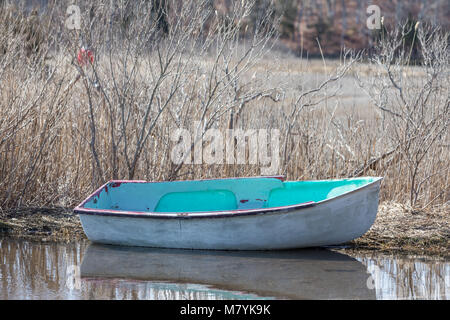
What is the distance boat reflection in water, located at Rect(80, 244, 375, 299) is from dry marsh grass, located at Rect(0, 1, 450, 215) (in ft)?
5.46

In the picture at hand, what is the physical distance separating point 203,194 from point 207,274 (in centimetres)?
178

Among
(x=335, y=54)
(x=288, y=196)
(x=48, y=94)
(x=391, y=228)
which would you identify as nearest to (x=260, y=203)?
(x=288, y=196)

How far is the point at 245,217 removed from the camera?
6.91 m

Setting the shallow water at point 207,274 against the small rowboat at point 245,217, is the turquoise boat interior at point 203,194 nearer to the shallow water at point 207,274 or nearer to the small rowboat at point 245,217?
the small rowboat at point 245,217

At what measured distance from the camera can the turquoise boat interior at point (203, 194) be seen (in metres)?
7.90

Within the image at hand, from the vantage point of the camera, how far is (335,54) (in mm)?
33969

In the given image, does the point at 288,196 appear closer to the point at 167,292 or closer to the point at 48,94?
the point at 167,292

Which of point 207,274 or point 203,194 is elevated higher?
point 203,194

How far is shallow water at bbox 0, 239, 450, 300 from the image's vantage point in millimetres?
5762

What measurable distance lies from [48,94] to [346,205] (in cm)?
394

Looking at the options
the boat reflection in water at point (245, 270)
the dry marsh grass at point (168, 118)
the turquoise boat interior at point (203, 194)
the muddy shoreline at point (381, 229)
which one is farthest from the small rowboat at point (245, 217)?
the dry marsh grass at point (168, 118)

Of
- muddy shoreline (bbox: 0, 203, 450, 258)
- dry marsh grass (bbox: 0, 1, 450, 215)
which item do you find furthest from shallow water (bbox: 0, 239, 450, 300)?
dry marsh grass (bbox: 0, 1, 450, 215)

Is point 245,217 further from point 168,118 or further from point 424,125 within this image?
point 424,125

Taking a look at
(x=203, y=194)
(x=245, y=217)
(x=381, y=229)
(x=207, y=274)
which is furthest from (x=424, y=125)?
(x=207, y=274)
